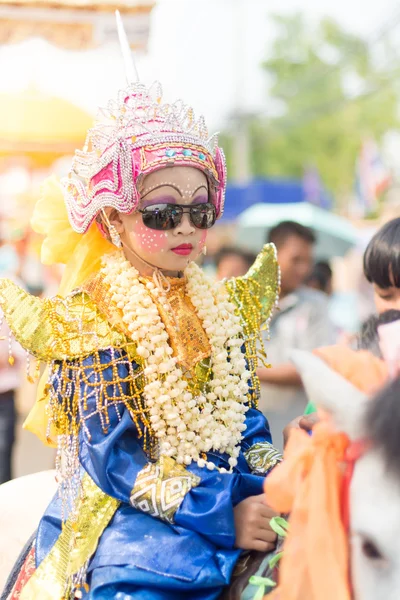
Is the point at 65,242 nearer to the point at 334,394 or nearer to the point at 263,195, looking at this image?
the point at 334,394

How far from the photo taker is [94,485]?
230cm

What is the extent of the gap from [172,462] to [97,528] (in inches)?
11.3

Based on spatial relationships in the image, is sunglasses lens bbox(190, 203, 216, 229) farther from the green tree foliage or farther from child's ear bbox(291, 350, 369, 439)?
the green tree foliage

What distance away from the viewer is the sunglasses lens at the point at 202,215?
2.39 m

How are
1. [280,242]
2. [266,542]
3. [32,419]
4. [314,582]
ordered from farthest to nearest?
1. [280,242]
2. [32,419]
3. [266,542]
4. [314,582]

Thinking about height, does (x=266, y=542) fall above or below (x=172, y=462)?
below

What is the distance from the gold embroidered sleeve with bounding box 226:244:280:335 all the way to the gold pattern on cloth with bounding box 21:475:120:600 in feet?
2.49

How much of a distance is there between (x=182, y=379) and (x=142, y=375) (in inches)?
5.2

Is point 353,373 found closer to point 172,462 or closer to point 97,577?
point 172,462

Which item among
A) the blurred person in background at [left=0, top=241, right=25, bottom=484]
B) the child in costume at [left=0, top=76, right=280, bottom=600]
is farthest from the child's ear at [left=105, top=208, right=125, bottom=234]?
the blurred person in background at [left=0, top=241, right=25, bottom=484]

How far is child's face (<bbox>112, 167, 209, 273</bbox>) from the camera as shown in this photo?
2352mm

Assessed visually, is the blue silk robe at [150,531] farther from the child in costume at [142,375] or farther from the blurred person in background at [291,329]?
the blurred person in background at [291,329]

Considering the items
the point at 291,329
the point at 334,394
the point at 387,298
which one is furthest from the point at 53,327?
the point at 291,329

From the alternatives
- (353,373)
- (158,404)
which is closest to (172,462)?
(158,404)
